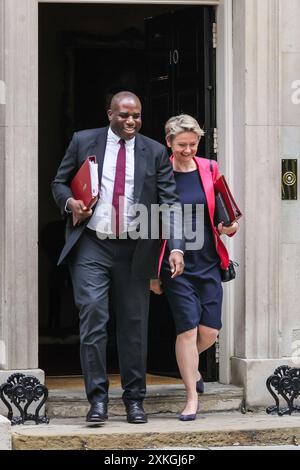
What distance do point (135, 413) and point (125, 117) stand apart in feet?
6.33

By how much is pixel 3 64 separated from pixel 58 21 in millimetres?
5161

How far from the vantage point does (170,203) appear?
820 cm

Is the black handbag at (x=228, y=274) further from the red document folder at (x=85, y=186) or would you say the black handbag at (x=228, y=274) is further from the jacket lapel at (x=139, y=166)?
the red document folder at (x=85, y=186)

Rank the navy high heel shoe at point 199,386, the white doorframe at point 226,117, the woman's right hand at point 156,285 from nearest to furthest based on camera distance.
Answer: the woman's right hand at point 156,285
the navy high heel shoe at point 199,386
the white doorframe at point 226,117

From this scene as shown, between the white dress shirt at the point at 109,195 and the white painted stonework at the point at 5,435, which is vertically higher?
the white dress shirt at the point at 109,195

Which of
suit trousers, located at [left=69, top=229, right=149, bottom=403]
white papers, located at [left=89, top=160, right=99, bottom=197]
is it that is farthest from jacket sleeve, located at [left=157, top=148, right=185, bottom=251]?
white papers, located at [left=89, top=160, right=99, bottom=197]

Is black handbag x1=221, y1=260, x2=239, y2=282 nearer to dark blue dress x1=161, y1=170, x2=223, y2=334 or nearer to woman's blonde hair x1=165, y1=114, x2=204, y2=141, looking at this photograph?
dark blue dress x1=161, y1=170, x2=223, y2=334

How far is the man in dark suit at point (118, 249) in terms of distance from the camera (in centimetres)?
795

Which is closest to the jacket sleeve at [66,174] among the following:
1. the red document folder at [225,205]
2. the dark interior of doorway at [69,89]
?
the red document folder at [225,205]

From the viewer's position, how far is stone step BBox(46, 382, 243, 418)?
8.66 m

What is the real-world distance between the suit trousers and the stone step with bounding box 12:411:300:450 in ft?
0.85

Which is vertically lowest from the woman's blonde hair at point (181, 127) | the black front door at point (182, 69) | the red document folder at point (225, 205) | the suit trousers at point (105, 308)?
the suit trousers at point (105, 308)

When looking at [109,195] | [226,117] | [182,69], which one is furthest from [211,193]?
[182,69]

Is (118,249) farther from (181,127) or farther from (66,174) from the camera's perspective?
(181,127)
